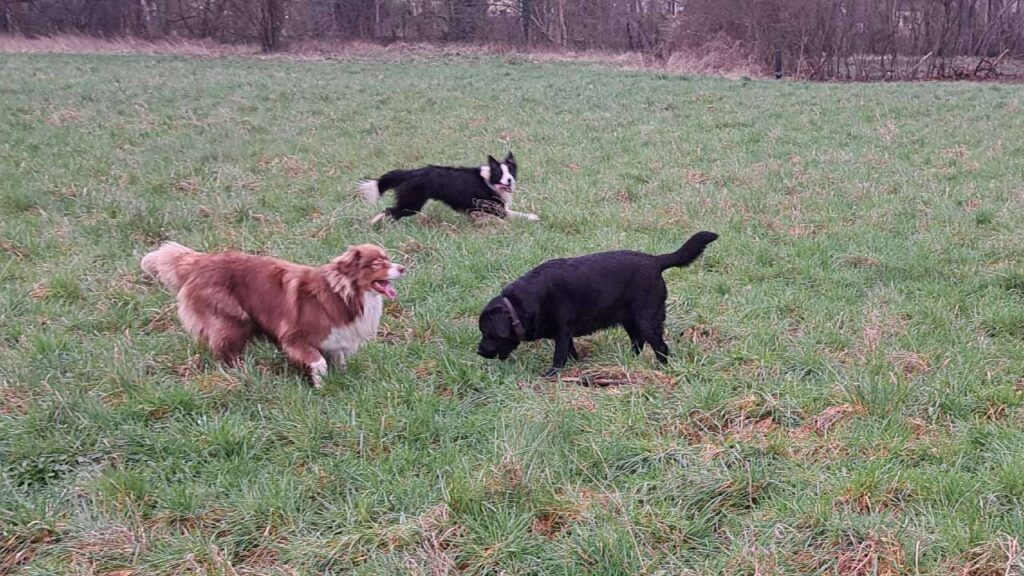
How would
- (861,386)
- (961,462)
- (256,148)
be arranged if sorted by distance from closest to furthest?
(961,462), (861,386), (256,148)

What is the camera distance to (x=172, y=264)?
4.25 meters

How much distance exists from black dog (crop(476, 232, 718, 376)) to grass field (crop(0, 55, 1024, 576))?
0.63ft

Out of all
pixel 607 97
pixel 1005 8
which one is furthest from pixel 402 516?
pixel 1005 8

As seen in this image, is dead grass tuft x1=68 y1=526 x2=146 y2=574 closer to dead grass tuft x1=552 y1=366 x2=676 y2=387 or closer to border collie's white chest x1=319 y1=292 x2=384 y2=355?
border collie's white chest x1=319 y1=292 x2=384 y2=355

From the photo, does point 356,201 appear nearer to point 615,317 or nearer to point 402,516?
point 615,317

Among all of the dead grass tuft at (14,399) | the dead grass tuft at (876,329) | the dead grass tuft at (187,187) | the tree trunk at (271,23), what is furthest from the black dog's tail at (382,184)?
the tree trunk at (271,23)

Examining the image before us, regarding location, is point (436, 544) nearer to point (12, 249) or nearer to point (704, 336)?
point (704, 336)

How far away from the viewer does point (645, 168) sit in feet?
33.0

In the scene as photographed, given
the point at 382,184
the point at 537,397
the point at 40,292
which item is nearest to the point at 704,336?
the point at 537,397

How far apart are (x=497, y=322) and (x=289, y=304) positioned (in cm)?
116

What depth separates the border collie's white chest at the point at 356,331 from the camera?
4051 mm

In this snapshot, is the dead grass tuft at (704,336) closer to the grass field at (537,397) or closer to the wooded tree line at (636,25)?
the grass field at (537,397)

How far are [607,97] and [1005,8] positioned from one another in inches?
676

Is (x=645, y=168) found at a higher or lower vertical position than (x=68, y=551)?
higher
